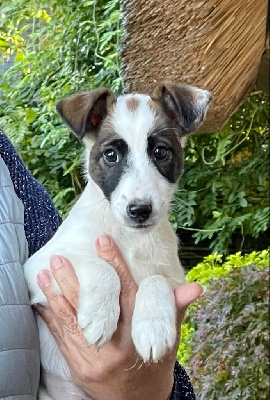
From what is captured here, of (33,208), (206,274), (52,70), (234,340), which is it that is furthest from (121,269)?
(52,70)

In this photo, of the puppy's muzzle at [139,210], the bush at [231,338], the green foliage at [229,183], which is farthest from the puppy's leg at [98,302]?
the green foliage at [229,183]

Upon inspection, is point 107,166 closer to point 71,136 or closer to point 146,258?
point 146,258

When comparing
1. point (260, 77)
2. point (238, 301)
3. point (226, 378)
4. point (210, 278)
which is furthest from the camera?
point (210, 278)

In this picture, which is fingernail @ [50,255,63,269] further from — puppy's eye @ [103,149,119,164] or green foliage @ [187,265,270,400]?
green foliage @ [187,265,270,400]

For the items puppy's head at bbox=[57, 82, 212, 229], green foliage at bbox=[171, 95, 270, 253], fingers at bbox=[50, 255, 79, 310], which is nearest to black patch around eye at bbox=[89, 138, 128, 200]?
puppy's head at bbox=[57, 82, 212, 229]

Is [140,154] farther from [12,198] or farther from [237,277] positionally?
[237,277]

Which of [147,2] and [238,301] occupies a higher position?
[147,2]

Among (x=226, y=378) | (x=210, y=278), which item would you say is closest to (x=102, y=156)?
(x=226, y=378)
